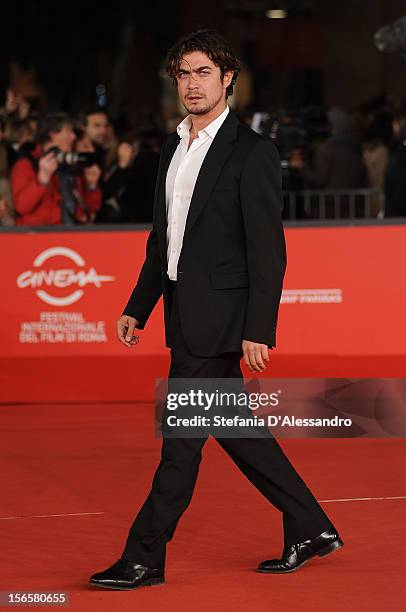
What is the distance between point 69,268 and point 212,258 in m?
4.68

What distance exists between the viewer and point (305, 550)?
19.2ft

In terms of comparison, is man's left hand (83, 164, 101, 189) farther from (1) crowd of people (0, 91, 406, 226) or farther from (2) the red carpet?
(2) the red carpet

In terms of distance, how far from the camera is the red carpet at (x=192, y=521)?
5605 millimetres

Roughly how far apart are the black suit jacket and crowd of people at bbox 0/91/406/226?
527 cm

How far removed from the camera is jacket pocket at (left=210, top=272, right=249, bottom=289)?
5578 millimetres

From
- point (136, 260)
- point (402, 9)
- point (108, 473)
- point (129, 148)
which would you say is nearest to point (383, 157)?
point (129, 148)

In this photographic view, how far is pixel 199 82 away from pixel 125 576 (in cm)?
183

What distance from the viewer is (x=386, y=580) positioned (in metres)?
5.76

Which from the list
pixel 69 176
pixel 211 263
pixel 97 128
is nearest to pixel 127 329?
pixel 211 263

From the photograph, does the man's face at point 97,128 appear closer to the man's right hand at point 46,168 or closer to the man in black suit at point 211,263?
the man's right hand at point 46,168

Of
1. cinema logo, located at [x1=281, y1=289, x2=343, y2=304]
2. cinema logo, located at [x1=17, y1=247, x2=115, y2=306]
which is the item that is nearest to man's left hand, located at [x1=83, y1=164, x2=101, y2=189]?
cinema logo, located at [x1=17, y1=247, x2=115, y2=306]

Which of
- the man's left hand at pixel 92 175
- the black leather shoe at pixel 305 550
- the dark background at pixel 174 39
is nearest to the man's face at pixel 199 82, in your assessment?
the black leather shoe at pixel 305 550

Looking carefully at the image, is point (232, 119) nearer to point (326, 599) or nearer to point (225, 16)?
point (326, 599)

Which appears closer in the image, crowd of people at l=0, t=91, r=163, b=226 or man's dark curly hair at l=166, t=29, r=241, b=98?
man's dark curly hair at l=166, t=29, r=241, b=98
